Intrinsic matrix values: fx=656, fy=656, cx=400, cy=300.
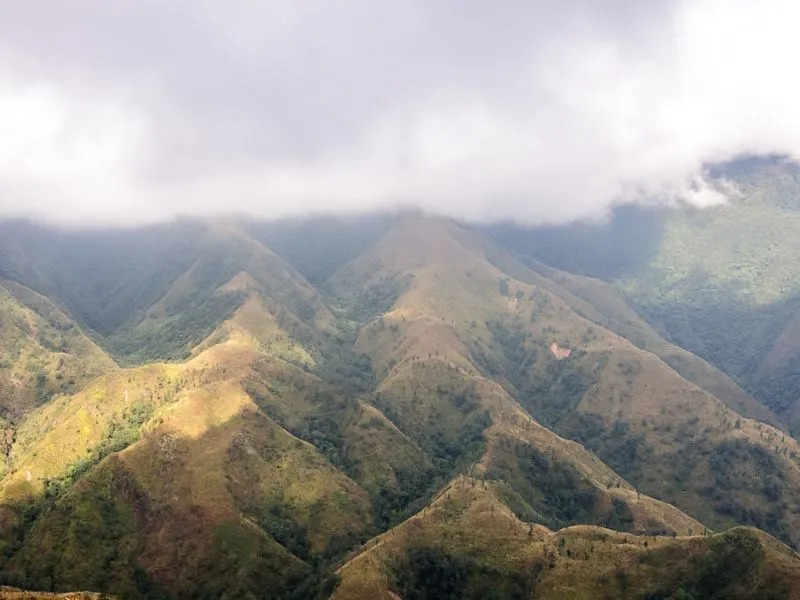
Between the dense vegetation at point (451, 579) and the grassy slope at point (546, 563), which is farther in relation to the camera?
the dense vegetation at point (451, 579)

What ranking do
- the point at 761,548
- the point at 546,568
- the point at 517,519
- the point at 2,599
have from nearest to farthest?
the point at 2,599, the point at 761,548, the point at 546,568, the point at 517,519

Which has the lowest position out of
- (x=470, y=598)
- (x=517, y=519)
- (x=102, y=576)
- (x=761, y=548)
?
(x=102, y=576)

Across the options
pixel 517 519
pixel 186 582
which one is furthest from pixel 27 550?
pixel 517 519

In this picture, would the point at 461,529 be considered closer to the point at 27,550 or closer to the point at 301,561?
the point at 301,561

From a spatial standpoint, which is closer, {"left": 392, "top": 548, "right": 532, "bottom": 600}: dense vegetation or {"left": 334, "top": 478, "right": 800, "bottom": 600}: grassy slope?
{"left": 334, "top": 478, "right": 800, "bottom": 600}: grassy slope

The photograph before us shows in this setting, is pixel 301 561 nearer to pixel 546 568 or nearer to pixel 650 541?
pixel 546 568

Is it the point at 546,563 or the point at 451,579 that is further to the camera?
the point at 451,579

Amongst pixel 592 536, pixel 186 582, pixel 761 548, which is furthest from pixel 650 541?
pixel 186 582

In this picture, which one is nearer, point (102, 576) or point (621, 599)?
point (621, 599)

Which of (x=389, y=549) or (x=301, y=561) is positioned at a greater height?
(x=389, y=549)

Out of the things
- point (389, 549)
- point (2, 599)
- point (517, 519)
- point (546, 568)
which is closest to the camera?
point (2, 599)

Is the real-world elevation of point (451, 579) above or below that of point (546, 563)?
below
